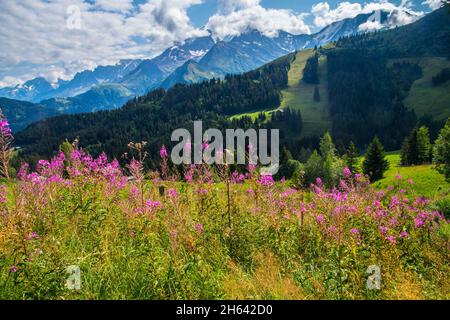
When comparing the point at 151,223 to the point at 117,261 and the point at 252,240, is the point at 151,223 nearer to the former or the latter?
the point at 117,261

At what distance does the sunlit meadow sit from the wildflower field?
0.02 metres

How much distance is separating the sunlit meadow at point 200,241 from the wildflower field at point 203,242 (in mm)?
25

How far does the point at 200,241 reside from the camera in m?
5.70

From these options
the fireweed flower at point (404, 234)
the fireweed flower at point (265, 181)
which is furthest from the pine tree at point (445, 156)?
the fireweed flower at point (265, 181)

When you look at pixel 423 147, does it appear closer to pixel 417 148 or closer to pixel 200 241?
pixel 417 148

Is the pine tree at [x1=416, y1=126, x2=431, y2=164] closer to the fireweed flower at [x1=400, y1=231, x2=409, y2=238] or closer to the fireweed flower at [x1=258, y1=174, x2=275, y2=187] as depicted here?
Answer: the fireweed flower at [x1=400, y1=231, x2=409, y2=238]

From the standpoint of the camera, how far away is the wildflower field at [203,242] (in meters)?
4.47

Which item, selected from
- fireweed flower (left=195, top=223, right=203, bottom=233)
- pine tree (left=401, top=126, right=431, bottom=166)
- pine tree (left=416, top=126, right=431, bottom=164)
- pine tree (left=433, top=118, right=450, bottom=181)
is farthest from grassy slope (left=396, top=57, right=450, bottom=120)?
fireweed flower (left=195, top=223, right=203, bottom=233)

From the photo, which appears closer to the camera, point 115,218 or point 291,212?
point 115,218

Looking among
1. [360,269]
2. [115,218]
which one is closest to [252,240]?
[360,269]

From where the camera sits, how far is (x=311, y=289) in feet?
15.6

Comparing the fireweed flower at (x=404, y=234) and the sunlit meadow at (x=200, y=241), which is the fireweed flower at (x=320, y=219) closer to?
the sunlit meadow at (x=200, y=241)

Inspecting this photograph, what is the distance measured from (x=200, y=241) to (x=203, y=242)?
0.08 metres
